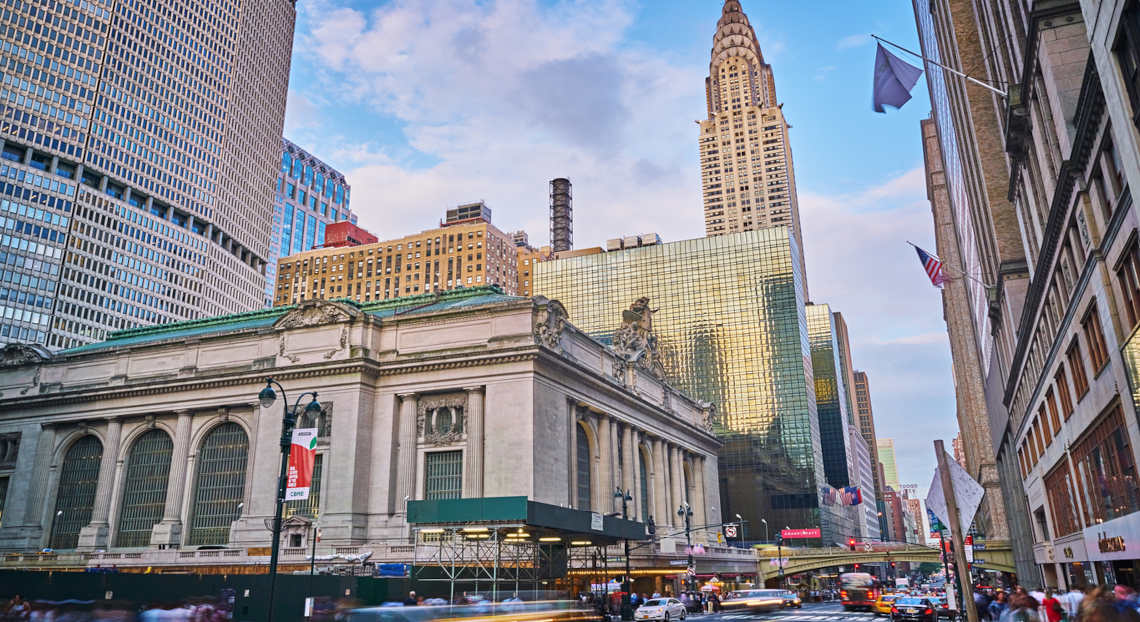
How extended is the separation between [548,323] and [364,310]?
1916 cm

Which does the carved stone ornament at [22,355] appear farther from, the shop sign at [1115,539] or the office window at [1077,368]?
the shop sign at [1115,539]

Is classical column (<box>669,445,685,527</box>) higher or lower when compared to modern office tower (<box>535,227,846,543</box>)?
lower

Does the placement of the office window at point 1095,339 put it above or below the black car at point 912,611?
above

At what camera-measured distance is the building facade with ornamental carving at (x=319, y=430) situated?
52875mm

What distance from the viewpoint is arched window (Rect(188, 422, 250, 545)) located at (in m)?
57.3

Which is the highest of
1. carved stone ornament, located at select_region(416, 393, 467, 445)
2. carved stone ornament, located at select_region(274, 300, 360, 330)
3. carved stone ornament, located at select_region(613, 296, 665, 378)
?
carved stone ornament, located at select_region(613, 296, 665, 378)

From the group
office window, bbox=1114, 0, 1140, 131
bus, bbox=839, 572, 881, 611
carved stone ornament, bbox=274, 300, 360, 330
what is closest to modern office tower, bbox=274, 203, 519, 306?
carved stone ornament, bbox=274, 300, 360, 330

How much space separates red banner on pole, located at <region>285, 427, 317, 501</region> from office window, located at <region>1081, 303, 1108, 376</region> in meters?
24.5

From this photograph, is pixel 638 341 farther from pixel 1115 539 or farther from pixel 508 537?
pixel 1115 539

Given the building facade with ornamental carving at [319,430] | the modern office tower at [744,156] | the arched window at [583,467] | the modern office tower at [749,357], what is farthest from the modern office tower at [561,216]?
the arched window at [583,467]

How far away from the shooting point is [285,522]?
53188 millimetres

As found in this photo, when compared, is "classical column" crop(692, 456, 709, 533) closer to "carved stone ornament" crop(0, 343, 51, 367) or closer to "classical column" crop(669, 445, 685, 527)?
"classical column" crop(669, 445, 685, 527)

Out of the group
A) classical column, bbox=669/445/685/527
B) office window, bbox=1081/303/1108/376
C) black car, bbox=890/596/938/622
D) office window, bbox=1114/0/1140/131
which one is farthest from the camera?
classical column, bbox=669/445/685/527

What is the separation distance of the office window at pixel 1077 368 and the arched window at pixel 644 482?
40.6 metres
